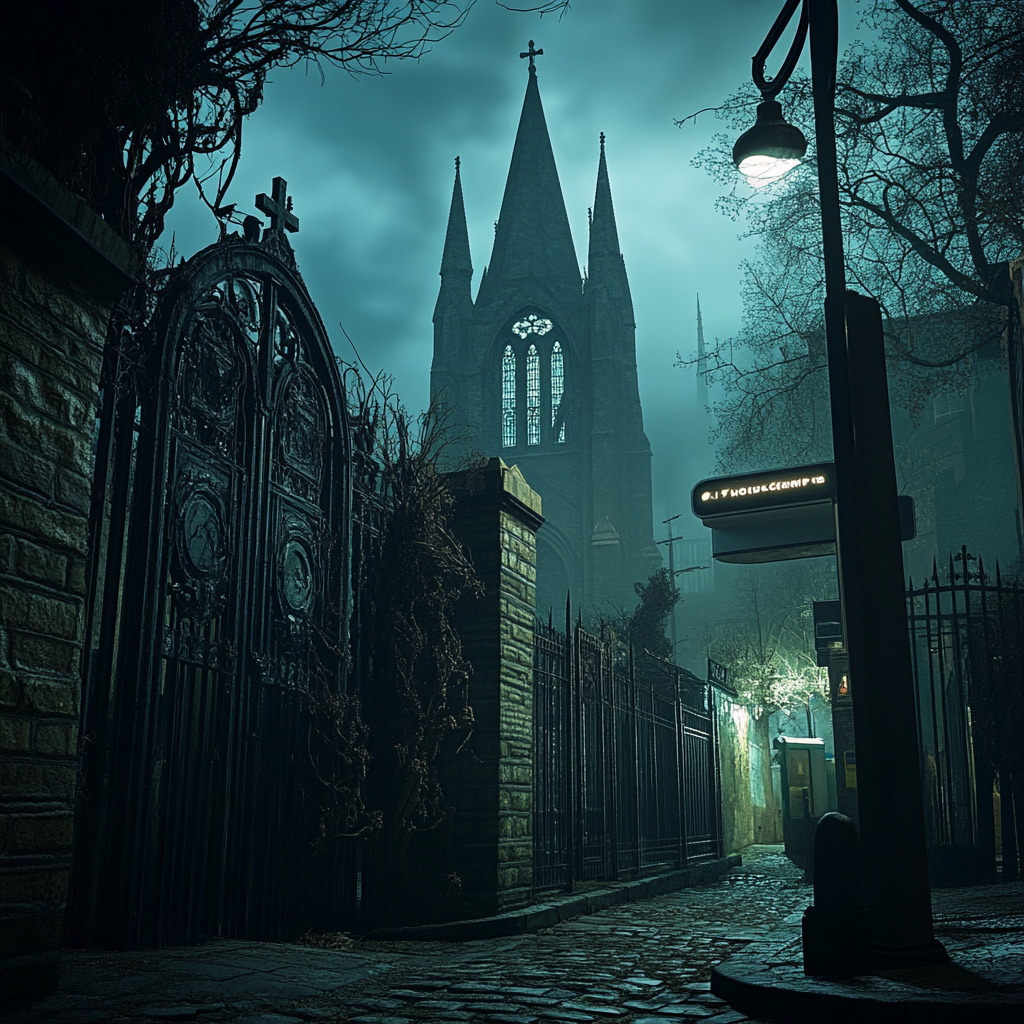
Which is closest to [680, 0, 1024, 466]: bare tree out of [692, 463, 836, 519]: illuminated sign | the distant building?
[692, 463, 836, 519]: illuminated sign

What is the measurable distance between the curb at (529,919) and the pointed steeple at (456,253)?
3508cm

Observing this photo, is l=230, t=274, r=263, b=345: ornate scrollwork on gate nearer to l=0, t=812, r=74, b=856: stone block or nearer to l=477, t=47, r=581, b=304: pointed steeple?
l=0, t=812, r=74, b=856: stone block

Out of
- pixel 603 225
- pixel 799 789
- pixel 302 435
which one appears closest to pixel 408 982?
pixel 302 435

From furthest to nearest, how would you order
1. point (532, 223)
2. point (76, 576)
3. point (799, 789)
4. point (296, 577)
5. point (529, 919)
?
point (532, 223) < point (799, 789) < point (529, 919) < point (296, 577) < point (76, 576)

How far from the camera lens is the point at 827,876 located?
4.41 meters

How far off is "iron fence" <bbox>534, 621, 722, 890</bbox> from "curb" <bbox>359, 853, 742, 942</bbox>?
30cm

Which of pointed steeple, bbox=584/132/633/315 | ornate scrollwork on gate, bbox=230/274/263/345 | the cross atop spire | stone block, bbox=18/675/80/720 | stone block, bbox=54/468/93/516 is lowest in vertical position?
stone block, bbox=18/675/80/720

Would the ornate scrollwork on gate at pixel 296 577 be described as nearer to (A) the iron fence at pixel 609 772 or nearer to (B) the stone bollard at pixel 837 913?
(A) the iron fence at pixel 609 772

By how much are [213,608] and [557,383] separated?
122 ft

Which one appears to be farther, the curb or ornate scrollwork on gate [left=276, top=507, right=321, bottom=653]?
the curb

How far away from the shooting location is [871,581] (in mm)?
4766

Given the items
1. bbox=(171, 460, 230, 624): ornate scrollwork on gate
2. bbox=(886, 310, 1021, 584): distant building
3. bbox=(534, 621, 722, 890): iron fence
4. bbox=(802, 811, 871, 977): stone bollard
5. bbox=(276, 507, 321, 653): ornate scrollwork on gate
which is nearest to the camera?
bbox=(802, 811, 871, 977): stone bollard

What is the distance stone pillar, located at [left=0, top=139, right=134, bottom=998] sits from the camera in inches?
126

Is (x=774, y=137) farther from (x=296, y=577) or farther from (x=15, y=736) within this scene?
(x=15, y=736)
